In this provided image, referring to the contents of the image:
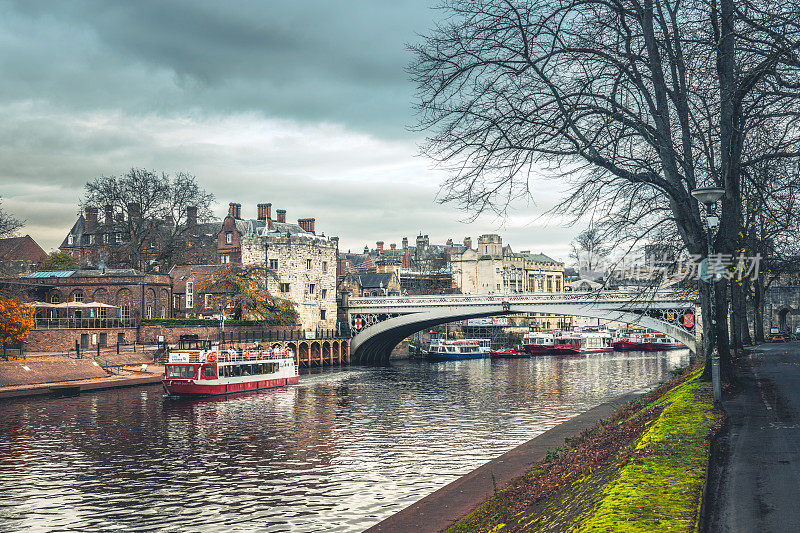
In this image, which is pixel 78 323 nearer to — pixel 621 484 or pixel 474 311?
pixel 474 311

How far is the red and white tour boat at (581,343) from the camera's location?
10131 centimetres

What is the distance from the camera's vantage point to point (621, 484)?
32.5ft

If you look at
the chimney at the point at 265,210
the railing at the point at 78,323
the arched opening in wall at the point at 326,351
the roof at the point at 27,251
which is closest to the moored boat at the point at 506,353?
the arched opening in wall at the point at 326,351

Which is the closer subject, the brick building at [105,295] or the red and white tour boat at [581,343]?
the brick building at [105,295]

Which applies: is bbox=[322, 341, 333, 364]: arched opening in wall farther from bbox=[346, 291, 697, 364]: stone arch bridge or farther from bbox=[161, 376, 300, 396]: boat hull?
bbox=[161, 376, 300, 396]: boat hull

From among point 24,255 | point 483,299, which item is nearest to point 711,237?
point 483,299

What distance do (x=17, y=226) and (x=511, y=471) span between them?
1949 inches

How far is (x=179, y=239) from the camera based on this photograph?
85688 mm

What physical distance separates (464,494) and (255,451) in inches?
474

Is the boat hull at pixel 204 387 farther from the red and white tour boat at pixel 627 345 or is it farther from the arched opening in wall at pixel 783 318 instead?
the arched opening in wall at pixel 783 318

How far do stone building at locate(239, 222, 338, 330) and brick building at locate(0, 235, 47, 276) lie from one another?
3074cm

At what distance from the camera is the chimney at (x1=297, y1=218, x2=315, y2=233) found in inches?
3693

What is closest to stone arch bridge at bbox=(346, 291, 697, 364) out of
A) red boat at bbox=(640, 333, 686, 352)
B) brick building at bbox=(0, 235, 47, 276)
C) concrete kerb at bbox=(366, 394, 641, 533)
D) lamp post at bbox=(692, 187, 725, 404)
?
concrete kerb at bbox=(366, 394, 641, 533)

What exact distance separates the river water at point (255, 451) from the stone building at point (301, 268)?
1129 inches
